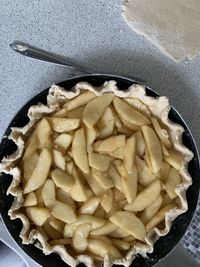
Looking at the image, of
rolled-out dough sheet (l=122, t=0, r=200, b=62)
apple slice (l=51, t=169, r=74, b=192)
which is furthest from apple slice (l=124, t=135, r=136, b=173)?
rolled-out dough sheet (l=122, t=0, r=200, b=62)

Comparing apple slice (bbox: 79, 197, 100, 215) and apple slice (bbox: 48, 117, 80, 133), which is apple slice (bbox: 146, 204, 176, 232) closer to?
apple slice (bbox: 79, 197, 100, 215)

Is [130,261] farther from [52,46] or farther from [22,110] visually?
[52,46]

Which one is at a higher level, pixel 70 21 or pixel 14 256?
pixel 70 21

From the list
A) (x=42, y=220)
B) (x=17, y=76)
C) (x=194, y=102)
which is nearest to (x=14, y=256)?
(x=42, y=220)

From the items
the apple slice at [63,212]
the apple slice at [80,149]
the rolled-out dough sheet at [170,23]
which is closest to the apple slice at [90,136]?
the apple slice at [80,149]

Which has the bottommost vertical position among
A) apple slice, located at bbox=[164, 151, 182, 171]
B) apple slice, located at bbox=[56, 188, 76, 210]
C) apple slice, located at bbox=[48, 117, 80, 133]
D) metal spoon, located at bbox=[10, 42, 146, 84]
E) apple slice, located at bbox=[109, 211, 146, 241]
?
apple slice, located at bbox=[109, 211, 146, 241]
